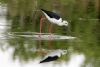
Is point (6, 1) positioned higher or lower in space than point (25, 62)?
higher

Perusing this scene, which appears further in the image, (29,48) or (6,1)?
(6,1)

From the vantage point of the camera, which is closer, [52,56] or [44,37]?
[52,56]

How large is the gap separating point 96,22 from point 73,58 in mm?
1728

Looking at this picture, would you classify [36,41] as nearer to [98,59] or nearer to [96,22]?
[98,59]

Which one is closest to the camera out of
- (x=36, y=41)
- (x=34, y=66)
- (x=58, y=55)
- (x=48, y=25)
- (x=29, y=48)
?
(x=34, y=66)

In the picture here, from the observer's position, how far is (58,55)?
3.97 meters

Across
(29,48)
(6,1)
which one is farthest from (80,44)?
(6,1)

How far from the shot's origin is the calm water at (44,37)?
394 centimetres

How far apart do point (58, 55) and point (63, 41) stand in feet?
2.26

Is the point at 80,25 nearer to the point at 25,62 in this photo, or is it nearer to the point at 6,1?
the point at 6,1

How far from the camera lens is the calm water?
3.94 meters

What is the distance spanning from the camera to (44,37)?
4730 mm

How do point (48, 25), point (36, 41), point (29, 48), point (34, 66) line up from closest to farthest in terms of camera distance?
point (34, 66) < point (29, 48) < point (36, 41) < point (48, 25)

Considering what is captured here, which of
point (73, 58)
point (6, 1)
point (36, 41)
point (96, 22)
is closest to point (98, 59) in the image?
point (73, 58)
